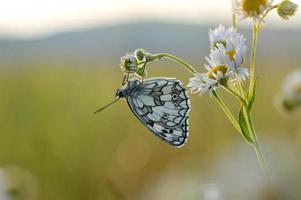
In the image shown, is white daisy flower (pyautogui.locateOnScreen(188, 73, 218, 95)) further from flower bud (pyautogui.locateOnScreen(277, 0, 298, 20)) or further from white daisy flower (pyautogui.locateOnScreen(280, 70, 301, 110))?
white daisy flower (pyautogui.locateOnScreen(280, 70, 301, 110))

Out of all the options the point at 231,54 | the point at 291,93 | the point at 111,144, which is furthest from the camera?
the point at 111,144

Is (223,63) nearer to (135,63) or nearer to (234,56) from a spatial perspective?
(234,56)

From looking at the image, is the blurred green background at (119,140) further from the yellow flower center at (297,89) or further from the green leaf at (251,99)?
the green leaf at (251,99)

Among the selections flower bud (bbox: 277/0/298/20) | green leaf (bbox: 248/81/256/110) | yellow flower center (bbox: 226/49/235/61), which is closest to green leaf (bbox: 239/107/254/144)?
green leaf (bbox: 248/81/256/110)

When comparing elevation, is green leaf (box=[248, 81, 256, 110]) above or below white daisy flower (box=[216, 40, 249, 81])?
below

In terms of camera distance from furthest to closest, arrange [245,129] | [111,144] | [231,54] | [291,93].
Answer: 1. [111,144]
2. [291,93]
3. [231,54]
4. [245,129]

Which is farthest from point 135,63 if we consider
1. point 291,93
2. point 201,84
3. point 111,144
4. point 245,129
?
point 111,144

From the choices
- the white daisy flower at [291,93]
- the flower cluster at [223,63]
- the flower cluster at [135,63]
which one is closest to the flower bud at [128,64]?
the flower cluster at [135,63]
